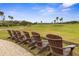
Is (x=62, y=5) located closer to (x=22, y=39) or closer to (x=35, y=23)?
(x=35, y=23)

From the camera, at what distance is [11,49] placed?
5.28m

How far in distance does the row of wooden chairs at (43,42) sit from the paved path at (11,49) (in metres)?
0.13

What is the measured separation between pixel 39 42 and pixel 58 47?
506 millimetres

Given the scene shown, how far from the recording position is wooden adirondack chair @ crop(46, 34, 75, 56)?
4.91 m

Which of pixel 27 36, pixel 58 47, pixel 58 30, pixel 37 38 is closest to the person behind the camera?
pixel 58 47

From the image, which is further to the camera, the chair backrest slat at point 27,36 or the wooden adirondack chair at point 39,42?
the chair backrest slat at point 27,36

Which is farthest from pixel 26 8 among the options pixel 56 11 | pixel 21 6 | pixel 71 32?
pixel 71 32

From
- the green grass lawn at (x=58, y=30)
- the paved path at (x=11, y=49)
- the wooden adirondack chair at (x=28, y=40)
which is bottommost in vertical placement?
the paved path at (x=11, y=49)

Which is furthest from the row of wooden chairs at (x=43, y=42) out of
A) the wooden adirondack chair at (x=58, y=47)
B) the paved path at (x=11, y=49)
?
the paved path at (x=11, y=49)

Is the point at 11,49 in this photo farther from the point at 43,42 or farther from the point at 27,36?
the point at 43,42

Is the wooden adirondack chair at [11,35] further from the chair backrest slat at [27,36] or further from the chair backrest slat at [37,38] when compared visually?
the chair backrest slat at [37,38]

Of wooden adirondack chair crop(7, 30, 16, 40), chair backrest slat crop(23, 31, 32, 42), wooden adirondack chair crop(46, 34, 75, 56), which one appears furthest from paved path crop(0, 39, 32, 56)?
wooden adirondack chair crop(46, 34, 75, 56)

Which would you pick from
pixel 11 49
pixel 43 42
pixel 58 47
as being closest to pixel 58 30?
pixel 43 42

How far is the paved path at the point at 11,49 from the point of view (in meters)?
5.18
